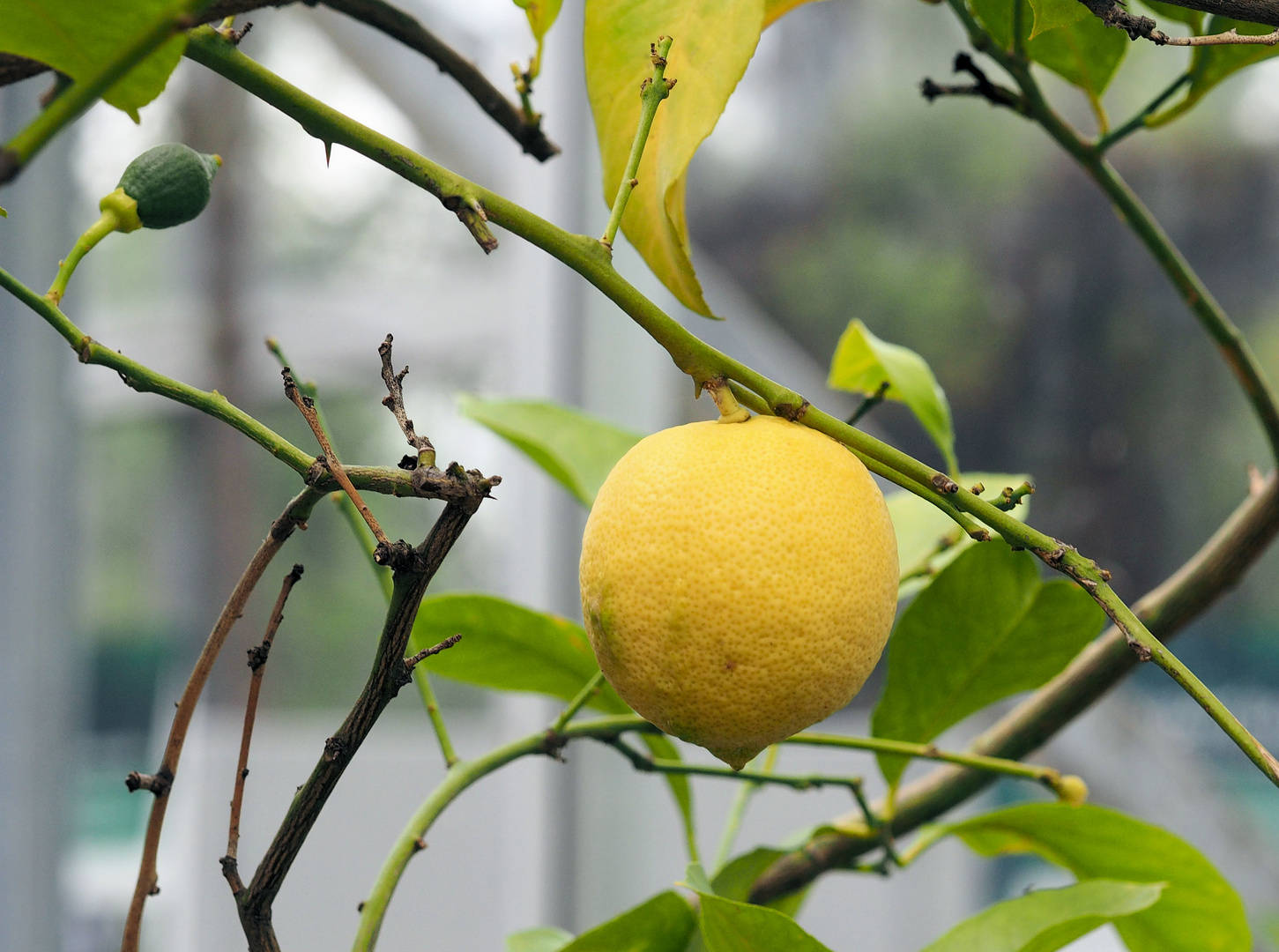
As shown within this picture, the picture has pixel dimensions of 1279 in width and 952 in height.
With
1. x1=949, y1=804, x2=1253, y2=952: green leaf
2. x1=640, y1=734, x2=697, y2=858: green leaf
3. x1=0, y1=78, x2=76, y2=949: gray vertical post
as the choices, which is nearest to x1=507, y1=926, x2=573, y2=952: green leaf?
x1=640, y1=734, x2=697, y2=858: green leaf

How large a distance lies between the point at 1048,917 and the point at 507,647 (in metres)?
0.20

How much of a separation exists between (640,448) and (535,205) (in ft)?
3.69

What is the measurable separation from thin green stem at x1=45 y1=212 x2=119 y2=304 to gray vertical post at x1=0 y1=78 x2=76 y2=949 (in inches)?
30.5

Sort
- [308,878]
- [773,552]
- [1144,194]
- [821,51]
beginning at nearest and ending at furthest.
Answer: [773,552], [1144,194], [821,51], [308,878]

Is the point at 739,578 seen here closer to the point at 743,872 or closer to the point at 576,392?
the point at 743,872

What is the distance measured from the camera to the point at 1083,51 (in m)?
0.36

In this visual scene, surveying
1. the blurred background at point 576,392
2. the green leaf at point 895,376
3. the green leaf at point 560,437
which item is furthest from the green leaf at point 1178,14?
the blurred background at point 576,392

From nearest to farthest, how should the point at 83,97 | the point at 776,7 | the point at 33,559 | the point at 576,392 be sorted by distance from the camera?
the point at 83,97, the point at 776,7, the point at 33,559, the point at 576,392

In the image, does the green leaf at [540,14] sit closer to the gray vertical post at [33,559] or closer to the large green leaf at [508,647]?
the large green leaf at [508,647]

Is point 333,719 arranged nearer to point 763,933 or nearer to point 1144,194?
point 1144,194

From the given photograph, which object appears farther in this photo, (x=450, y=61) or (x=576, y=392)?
(x=576, y=392)

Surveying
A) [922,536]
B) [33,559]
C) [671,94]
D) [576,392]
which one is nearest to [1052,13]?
[671,94]

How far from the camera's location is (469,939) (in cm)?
142

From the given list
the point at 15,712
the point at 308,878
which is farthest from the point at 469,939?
the point at 15,712
